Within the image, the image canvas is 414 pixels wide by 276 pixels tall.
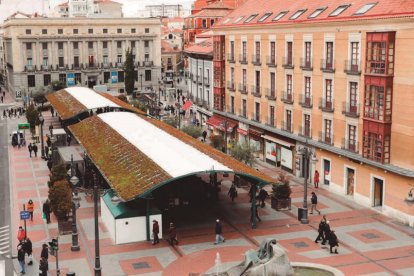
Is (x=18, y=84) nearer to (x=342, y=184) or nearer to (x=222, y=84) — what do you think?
(x=222, y=84)

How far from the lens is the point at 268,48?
2151 inches

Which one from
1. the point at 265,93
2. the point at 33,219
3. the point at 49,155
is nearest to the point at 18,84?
the point at 49,155

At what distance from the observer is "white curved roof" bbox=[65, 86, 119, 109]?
64750 millimetres

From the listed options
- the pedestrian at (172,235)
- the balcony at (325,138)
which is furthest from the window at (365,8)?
the pedestrian at (172,235)

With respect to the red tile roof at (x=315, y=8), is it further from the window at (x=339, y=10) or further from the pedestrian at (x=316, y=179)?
the pedestrian at (x=316, y=179)

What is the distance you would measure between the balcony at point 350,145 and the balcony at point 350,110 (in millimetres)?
1994

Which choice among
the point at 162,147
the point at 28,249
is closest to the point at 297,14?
the point at 162,147

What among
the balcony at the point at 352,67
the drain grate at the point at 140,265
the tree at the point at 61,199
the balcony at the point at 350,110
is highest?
the balcony at the point at 352,67

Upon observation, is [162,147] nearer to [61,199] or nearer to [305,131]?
[61,199]

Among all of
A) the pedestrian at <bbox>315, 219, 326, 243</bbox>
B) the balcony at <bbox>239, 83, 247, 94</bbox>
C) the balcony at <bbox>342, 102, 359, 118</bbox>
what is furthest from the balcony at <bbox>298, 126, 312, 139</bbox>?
the pedestrian at <bbox>315, 219, 326, 243</bbox>

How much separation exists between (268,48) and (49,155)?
2408 centimetres

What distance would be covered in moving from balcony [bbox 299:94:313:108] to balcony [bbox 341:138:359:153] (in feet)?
18.9

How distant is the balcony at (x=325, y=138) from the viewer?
4555 centimetres

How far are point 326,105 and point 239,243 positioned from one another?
17101mm
